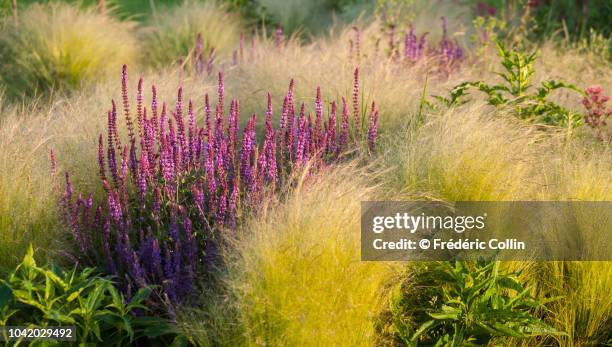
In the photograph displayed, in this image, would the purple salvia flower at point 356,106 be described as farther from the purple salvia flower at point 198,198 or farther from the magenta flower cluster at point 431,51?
the magenta flower cluster at point 431,51

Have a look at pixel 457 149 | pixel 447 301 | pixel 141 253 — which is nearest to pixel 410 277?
pixel 447 301

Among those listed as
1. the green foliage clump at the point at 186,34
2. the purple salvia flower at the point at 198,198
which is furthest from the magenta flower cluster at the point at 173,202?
the green foliage clump at the point at 186,34

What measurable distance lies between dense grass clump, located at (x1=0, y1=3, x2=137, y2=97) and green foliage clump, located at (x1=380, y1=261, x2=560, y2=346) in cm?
444

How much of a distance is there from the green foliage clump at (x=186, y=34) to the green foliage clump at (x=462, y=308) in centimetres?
505

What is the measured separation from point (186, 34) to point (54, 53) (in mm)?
1454

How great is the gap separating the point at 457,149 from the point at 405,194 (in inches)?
17.1

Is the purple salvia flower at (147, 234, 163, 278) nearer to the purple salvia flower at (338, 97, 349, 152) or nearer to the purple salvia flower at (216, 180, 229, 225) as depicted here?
the purple salvia flower at (216, 180, 229, 225)

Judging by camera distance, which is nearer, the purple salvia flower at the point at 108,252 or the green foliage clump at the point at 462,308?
the green foliage clump at the point at 462,308

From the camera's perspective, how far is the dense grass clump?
700 centimetres

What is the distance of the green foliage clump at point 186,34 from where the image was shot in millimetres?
7953

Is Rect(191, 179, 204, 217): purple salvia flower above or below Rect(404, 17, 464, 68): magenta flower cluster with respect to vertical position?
above

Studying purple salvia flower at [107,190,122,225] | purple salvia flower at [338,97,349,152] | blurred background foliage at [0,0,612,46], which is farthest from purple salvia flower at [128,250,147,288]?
blurred background foliage at [0,0,612,46]

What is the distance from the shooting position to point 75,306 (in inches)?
114

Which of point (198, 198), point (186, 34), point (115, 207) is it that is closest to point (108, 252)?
point (115, 207)
